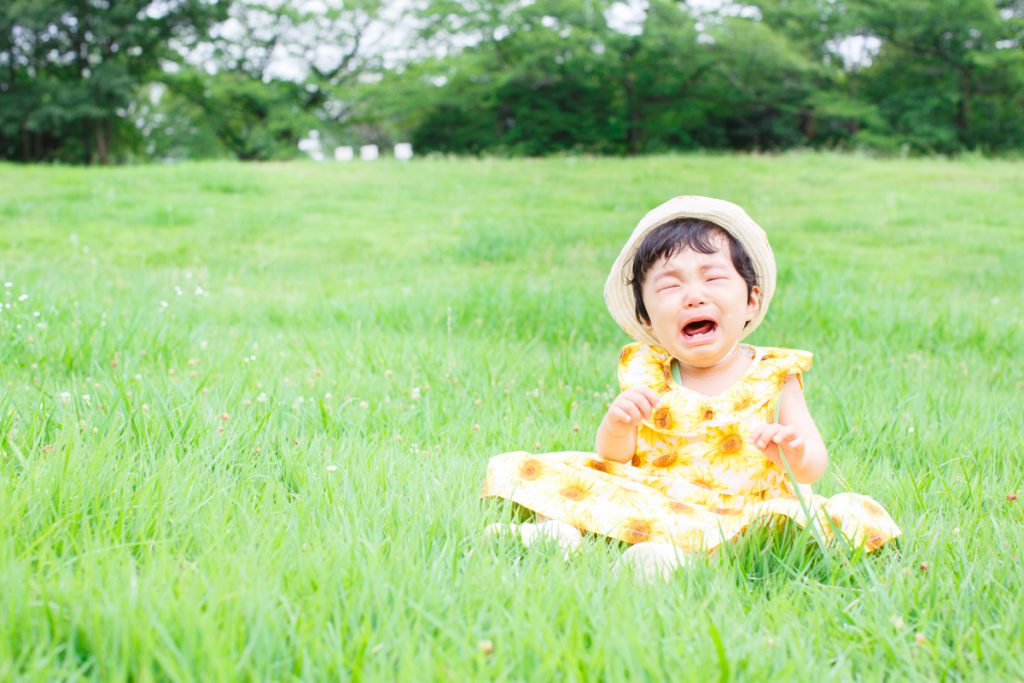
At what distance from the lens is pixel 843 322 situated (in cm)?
538

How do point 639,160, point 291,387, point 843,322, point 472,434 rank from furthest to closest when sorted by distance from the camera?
point 639,160 < point 843,322 < point 291,387 < point 472,434

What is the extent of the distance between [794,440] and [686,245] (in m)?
0.73

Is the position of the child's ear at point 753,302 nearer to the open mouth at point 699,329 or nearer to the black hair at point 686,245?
the black hair at point 686,245

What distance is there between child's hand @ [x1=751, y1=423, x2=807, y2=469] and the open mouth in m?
0.39

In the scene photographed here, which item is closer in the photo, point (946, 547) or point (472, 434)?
point (946, 547)

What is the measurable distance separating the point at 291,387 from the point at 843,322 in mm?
3561

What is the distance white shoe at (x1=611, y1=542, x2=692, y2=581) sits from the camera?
205 centimetres

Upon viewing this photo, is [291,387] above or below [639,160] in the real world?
below

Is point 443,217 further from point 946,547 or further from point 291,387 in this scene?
point 946,547

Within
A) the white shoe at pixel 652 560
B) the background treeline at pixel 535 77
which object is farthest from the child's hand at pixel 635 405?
the background treeline at pixel 535 77

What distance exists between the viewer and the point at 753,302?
2.83 meters

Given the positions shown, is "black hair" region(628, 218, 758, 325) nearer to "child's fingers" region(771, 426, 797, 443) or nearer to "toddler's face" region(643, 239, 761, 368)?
"toddler's face" region(643, 239, 761, 368)

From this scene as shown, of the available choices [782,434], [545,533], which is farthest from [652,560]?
[782,434]

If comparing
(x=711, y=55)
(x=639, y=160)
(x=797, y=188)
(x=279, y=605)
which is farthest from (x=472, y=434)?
(x=711, y=55)
